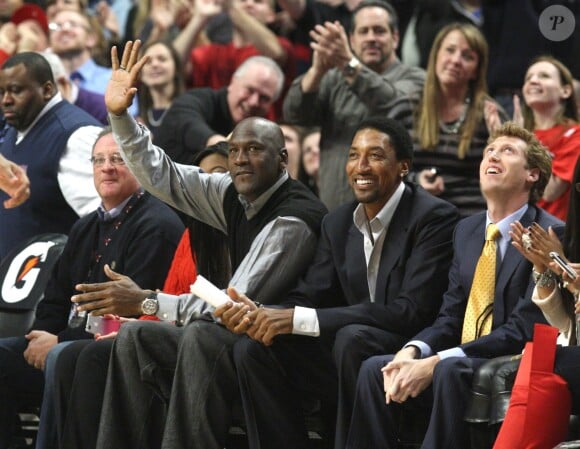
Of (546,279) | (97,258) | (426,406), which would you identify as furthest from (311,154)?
(546,279)

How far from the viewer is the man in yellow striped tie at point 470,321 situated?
509 cm

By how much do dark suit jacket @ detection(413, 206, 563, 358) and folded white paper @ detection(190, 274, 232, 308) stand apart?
0.80 meters

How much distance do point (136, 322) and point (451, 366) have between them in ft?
4.77

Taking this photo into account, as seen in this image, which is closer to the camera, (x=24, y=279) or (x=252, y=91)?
(x=24, y=279)

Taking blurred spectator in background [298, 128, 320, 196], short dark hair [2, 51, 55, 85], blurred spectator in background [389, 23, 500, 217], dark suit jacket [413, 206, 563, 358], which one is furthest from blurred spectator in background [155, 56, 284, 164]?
dark suit jacket [413, 206, 563, 358]

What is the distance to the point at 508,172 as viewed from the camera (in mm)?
5656

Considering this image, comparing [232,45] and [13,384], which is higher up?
[232,45]

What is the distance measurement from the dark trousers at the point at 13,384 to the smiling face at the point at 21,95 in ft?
5.07

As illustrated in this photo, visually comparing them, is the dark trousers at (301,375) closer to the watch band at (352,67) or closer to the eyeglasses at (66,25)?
the watch band at (352,67)

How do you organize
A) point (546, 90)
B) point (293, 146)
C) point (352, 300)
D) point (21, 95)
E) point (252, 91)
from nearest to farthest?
point (352, 300) → point (546, 90) → point (21, 95) → point (252, 91) → point (293, 146)

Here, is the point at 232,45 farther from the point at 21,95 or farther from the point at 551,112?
the point at 551,112

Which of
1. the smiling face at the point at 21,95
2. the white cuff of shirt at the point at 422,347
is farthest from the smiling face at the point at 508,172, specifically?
the smiling face at the point at 21,95

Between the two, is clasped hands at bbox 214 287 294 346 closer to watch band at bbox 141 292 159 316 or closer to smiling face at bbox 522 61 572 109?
watch band at bbox 141 292 159 316

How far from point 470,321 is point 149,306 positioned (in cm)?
140
